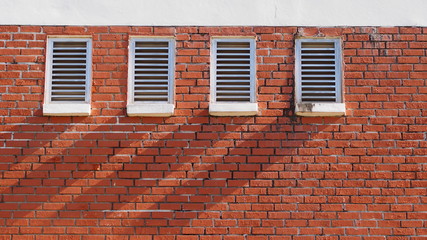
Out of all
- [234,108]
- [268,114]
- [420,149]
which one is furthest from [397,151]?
[234,108]

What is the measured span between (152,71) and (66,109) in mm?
1019

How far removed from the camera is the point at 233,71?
613cm

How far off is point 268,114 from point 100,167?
189 centimetres

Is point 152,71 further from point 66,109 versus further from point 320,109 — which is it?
point 320,109

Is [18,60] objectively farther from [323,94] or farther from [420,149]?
[420,149]

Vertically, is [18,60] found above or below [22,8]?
below

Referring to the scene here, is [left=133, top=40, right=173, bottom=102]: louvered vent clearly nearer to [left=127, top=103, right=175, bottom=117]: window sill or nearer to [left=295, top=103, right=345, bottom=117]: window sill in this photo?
[left=127, top=103, right=175, bottom=117]: window sill

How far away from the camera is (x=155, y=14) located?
20.2 feet

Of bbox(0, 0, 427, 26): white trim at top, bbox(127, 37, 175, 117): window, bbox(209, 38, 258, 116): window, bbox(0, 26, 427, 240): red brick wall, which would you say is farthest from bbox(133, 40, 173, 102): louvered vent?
bbox(209, 38, 258, 116): window

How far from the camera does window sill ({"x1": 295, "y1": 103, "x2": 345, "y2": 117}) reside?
19.4ft

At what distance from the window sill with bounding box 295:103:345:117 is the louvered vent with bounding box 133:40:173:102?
1444 mm

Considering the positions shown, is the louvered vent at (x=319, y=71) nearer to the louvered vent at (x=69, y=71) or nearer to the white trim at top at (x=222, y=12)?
the white trim at top at (x=222, y=12)

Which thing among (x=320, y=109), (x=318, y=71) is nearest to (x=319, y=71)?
(x=318, y=71)

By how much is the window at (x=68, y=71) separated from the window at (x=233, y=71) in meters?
1.40
